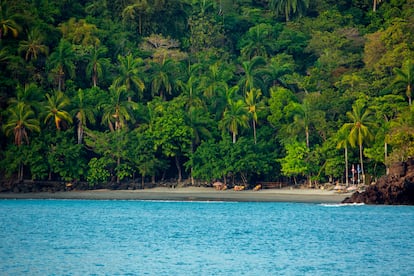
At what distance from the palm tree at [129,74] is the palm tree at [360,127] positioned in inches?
793

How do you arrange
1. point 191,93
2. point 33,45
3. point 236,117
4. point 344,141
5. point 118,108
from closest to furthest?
point 344,141 → point 236,117 → point 118,108 → point 191,93 → point 33,45

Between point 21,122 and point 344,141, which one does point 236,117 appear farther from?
point 21,122

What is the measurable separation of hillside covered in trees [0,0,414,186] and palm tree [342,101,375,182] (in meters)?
0.12

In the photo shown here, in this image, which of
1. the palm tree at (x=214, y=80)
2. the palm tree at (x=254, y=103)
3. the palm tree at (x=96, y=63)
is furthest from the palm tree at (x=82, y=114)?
the palm tree at (x=254, y=103)

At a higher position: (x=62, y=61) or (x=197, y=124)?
(x=62, y=61)

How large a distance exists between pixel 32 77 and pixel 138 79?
9788 millimetres

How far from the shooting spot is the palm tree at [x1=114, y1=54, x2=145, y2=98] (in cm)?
8700

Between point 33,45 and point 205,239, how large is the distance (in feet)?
133

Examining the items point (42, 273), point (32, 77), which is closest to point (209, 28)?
point (32, 77)

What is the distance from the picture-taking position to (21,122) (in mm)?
81438

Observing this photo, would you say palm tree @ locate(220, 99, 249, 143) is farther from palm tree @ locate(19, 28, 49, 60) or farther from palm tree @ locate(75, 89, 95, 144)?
palm tree @ locate(19, 28, 49, 60)

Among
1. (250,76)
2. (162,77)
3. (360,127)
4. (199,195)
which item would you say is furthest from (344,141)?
(162,77)

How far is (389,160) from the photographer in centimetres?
7325

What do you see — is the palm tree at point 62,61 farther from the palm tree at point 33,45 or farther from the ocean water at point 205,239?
the ocean water at point 205,239
